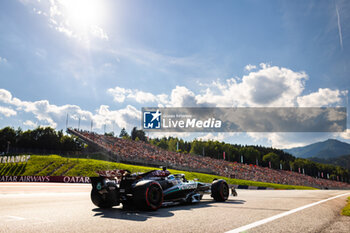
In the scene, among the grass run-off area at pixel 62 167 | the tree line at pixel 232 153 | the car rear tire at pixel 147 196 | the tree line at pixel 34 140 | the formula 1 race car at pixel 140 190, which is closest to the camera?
the car rear tire at pixel 147 196

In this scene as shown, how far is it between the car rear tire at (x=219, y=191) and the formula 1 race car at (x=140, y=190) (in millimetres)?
1148

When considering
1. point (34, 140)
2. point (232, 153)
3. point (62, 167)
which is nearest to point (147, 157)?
point (62, 167)

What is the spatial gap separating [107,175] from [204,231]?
465cm

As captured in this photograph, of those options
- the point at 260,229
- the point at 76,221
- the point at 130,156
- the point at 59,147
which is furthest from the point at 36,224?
the point at 59,147

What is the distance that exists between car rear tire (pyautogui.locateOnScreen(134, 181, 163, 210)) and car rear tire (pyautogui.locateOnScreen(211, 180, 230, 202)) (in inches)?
154

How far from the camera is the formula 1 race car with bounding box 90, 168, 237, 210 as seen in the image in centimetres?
738

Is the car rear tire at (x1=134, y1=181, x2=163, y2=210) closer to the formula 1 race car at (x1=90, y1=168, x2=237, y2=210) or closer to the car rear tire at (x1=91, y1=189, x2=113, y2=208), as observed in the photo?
the formula 1 race car at (x1=90, y1=168, x2=237, y2=210)

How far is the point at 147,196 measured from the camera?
726cm

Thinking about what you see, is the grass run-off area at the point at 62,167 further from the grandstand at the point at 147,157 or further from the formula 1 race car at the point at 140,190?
the formula 1 race car at the point at 140,190

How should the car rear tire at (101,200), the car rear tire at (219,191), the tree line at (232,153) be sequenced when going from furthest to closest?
1. the tree line at (232,153)
2. the car rear tire at (219,191)
3. the car rear tire at (101,200)

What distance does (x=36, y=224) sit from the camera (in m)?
5.09

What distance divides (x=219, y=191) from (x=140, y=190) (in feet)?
15.4

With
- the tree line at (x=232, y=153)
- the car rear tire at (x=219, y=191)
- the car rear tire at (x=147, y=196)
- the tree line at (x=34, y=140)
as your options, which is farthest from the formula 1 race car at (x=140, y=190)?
the tree line at (x=232, y=153)

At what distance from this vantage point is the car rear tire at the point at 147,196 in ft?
23.7
